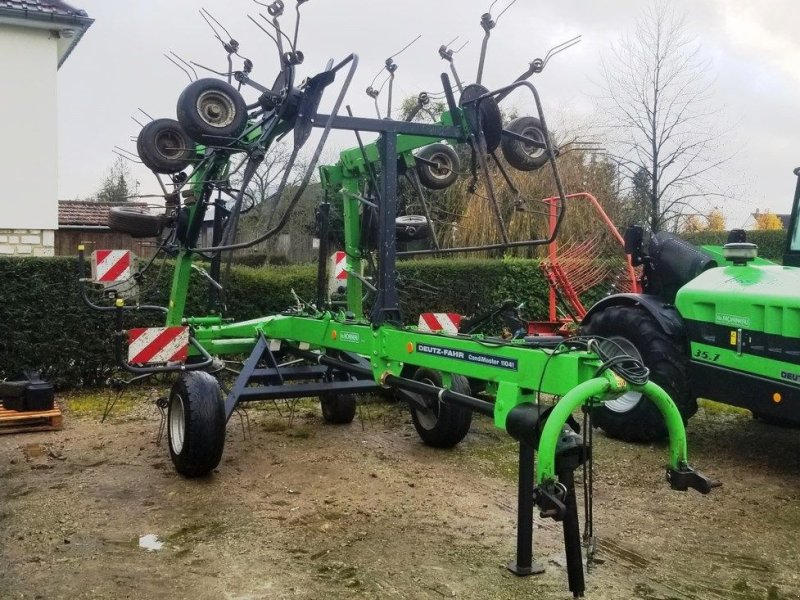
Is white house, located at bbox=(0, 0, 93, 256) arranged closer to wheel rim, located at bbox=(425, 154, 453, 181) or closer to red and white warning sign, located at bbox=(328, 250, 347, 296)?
red and white warning sign, located at bbox=(328, 250, 347, 296)

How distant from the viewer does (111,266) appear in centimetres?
656

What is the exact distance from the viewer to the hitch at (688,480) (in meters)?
3.24

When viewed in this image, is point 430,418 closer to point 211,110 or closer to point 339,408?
point 339,408

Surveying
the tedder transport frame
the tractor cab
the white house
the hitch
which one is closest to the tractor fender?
the tedder transport frame

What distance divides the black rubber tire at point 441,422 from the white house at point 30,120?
759 centimetres

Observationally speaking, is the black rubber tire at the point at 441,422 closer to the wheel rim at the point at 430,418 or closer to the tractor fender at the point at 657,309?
the wheel rim at the point at 430,418

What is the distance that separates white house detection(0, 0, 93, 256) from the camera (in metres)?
11.5

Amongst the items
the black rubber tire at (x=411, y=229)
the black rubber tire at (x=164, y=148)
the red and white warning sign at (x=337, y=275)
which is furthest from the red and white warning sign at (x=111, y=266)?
the black rubber tire at (x=411, y=229)

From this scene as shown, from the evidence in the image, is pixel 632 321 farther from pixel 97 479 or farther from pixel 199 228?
pixel 97 479

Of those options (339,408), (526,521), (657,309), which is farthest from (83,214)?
(526,521)

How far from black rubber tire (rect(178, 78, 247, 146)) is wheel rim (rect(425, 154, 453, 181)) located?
1.85m

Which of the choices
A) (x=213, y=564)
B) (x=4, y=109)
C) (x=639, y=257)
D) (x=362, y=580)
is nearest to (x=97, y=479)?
(x=213, y=564)

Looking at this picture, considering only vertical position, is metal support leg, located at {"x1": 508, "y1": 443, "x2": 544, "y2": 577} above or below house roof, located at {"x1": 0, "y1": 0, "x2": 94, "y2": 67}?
below

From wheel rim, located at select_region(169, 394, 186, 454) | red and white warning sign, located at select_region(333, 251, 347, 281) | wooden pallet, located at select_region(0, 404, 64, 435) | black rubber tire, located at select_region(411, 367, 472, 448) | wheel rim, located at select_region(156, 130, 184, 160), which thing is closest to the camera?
wheel rim, located at select_region(169, 394, 186, 454)
